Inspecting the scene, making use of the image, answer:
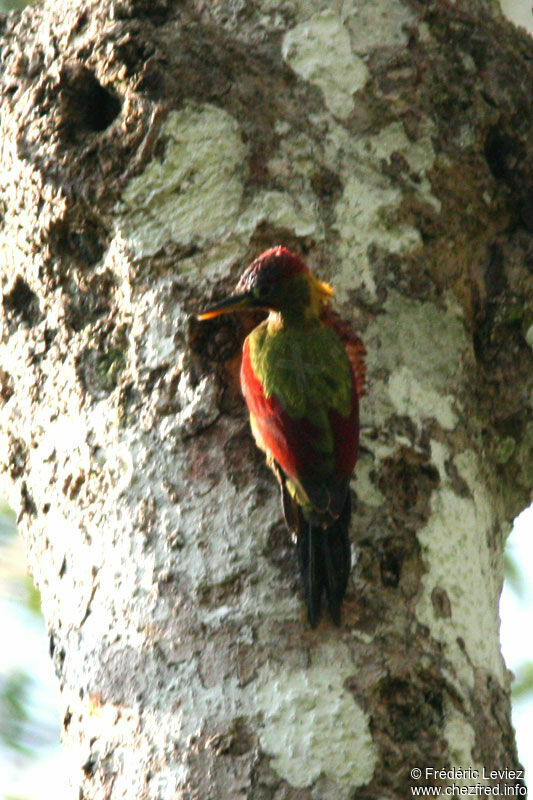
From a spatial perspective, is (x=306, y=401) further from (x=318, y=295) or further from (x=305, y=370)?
(x=318, y=295)

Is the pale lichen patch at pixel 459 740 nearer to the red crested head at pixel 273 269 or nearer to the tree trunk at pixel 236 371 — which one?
the tree trunk at pixel 236 371

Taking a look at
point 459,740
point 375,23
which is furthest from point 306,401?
point 375,23

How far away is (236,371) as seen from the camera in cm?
305

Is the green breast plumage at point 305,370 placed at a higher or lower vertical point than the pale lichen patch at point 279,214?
lower

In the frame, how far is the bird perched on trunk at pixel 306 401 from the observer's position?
8.79 ft

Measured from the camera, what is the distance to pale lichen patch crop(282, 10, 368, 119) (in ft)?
11.4

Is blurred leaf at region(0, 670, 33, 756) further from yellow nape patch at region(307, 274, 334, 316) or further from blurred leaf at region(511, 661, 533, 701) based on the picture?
yellow nape patch at region(307, 274, 334, 316)

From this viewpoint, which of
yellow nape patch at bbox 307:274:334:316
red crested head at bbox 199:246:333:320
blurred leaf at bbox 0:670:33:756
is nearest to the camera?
red crested head at bbox 199:246:333:320

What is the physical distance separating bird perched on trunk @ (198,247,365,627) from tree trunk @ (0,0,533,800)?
63mm

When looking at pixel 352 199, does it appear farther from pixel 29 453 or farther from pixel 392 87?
pixel 29 453

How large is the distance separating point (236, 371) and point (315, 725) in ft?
3.17

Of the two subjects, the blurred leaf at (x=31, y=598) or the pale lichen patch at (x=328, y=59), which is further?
the blurred leaf at (x=31, y=598)

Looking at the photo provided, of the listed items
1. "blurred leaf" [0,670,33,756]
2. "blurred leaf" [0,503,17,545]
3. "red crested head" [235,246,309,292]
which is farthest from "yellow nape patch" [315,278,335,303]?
"blurred leaf" [0,670,33,756]

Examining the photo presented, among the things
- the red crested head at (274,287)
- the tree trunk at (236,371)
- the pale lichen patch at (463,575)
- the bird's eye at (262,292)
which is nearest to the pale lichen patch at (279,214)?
the tree trunk at (236,371)
